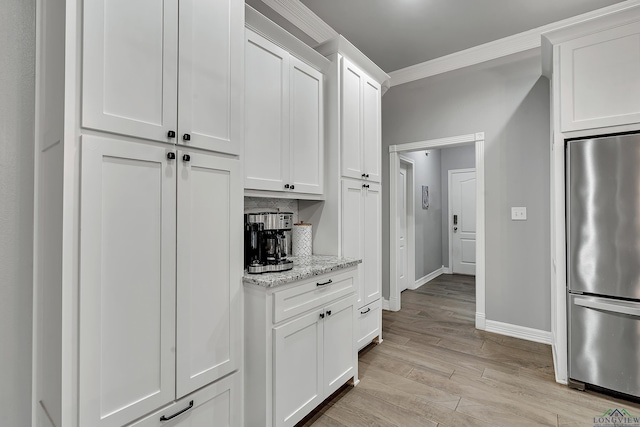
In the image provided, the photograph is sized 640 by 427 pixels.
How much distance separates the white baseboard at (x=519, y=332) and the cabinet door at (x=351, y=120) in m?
2.22

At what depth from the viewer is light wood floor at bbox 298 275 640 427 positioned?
1.93 meters

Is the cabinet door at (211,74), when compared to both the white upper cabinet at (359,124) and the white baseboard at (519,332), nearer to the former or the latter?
the white upper cabinet at (359,124)

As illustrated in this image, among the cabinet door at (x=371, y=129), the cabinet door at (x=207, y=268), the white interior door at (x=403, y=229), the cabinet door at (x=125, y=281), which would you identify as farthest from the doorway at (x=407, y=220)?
the cabinet door at (x=125, y=281)

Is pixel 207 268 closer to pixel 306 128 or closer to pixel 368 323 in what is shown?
pixel 306 128

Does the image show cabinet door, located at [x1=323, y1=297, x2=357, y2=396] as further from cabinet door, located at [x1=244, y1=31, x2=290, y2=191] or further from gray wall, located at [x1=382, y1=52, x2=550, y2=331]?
gray wall, located at [x1=382, y1=52, x2=550, y2=331]

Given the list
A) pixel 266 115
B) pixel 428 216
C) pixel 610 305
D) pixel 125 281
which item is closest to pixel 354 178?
pixel 266 115

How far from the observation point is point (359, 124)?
275cm

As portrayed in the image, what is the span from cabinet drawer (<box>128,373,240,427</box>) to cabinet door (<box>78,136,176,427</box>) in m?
0.06

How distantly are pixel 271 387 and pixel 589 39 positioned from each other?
10.3 ft

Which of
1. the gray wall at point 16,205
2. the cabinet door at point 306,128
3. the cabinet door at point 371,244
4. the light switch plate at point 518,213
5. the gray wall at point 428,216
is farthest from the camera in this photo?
the gray wall at point 428,216

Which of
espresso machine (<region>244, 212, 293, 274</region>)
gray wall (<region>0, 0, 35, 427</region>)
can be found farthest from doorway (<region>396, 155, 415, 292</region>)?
gray wall (<region>0, 0, 35, 427</region>)

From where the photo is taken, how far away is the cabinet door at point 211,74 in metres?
1.42

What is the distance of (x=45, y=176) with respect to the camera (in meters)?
1.27

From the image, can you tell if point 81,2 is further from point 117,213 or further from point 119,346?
point 119,346
